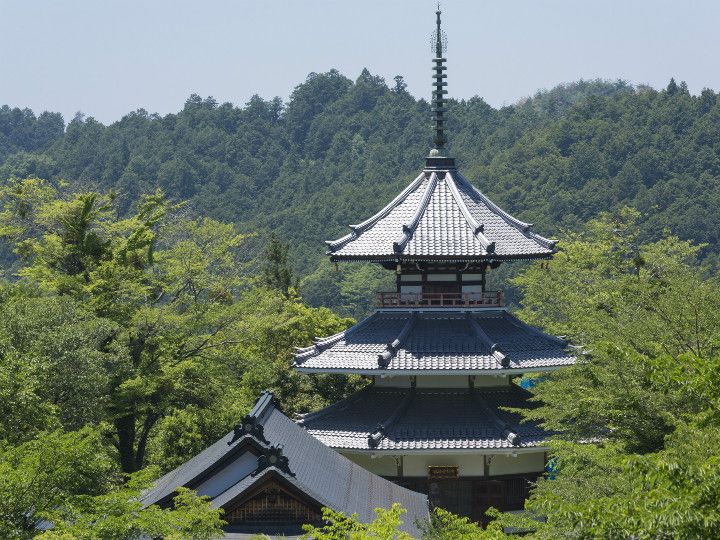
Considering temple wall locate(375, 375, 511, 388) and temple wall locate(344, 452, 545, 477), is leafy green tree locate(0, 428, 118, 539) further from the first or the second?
temple wall locate(375, 375, 511, 388)

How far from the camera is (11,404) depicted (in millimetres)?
29469

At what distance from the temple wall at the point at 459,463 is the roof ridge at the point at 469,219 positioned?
5492 mm

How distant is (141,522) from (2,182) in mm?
127985

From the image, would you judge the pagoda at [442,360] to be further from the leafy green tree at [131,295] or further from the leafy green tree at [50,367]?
the leafy green tree at [131,295]

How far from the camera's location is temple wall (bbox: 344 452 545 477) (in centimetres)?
3559

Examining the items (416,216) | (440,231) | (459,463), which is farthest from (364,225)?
(459,463)

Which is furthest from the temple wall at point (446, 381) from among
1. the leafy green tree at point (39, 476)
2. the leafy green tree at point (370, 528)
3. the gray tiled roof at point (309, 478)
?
the leafy green tree at point (370, 528)

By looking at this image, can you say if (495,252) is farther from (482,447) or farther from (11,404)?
(11,404)

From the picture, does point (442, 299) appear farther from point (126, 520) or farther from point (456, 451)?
point (126, 520)

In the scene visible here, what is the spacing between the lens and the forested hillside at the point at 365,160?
351ft

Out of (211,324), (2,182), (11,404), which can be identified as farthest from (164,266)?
(2,182)

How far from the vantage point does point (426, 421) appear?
35594 mm

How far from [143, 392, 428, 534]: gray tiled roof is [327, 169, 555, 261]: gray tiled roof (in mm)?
6172

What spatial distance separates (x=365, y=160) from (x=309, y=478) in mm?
130501
